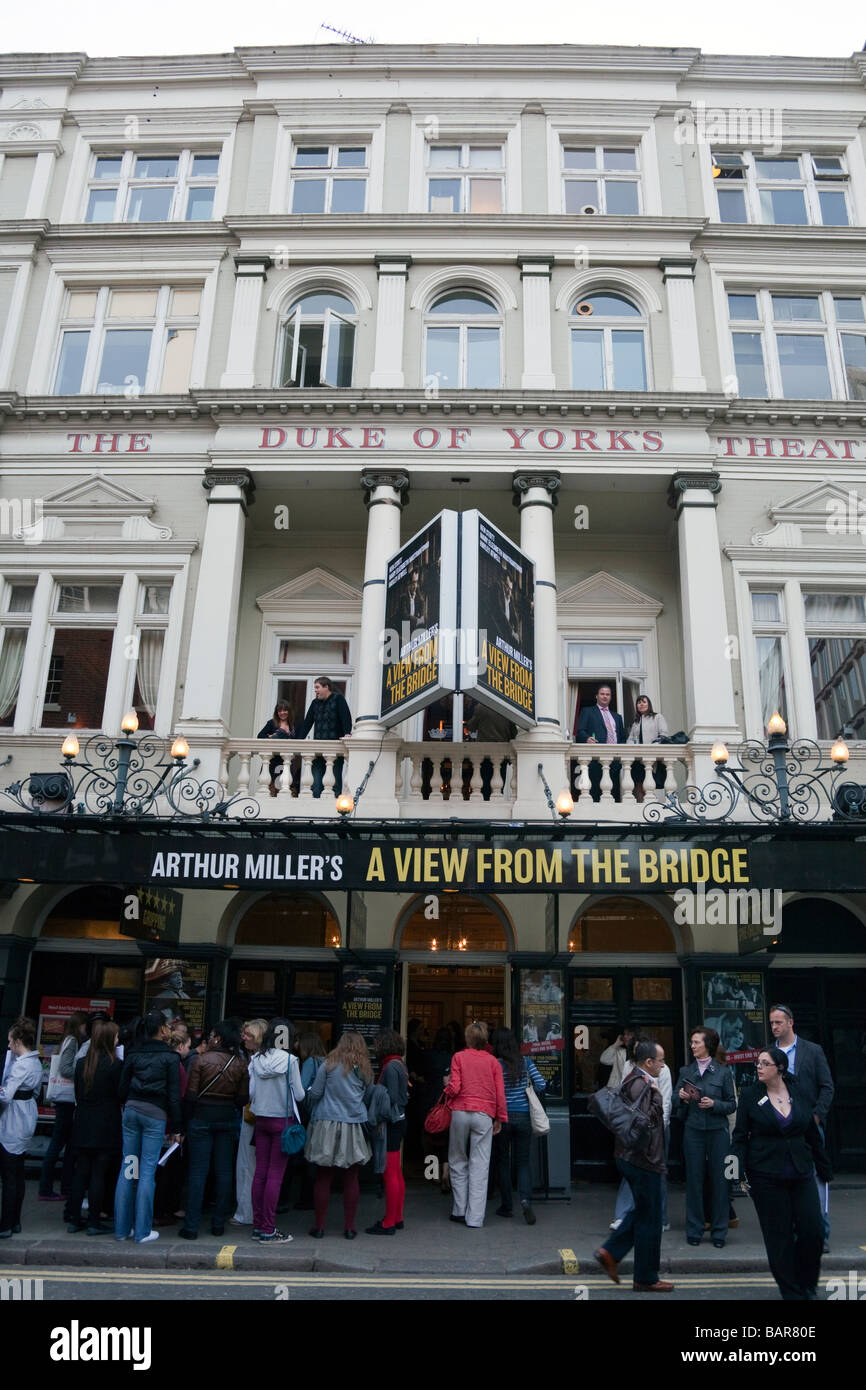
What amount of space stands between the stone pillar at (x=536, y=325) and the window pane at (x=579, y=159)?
2.61 m

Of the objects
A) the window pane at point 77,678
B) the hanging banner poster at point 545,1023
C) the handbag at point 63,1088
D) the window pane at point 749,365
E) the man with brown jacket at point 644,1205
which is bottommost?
the man with brown jacket at point 644,1205

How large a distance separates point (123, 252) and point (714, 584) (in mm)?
11773

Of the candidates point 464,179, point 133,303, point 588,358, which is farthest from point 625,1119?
point 464,179

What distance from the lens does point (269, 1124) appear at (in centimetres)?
935

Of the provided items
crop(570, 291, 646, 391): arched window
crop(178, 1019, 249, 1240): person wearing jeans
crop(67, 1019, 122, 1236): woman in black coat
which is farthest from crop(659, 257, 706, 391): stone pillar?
crop(67, 1019, 122, 1236): woman in black coat

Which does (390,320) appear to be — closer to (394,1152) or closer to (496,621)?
(496,621)

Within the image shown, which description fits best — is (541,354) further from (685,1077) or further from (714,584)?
(685,1077)

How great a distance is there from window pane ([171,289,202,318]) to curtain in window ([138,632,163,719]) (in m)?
6.06

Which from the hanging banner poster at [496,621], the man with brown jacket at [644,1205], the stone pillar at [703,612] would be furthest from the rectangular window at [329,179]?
the man with brown jacket at [644,1205]

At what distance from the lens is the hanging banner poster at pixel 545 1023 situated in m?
12.9

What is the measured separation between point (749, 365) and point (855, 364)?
5.78 ft

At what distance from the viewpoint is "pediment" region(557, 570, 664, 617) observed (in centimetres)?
1684

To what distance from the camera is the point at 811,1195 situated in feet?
21.5

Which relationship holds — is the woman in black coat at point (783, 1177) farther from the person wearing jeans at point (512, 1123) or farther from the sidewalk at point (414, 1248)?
the person wearing jeans at point (512, 1123)
